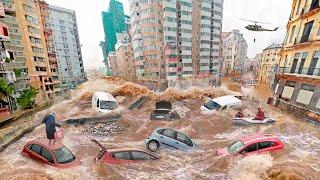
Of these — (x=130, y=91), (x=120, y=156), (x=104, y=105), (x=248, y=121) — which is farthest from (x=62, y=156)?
(x=130, y=91)

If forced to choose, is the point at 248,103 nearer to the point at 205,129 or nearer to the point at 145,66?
the point at 205,129

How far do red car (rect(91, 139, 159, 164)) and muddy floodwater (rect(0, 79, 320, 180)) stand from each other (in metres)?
0.26

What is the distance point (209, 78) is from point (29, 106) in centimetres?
5607

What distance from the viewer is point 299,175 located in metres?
8.23

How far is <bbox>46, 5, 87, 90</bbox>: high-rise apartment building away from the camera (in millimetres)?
74256

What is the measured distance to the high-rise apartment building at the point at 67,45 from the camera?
244 feet

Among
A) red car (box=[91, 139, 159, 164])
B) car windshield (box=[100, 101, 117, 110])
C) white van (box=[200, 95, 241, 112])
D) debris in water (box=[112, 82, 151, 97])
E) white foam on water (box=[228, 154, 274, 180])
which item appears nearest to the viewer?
white foam on water (box=[228, 154, 274, 180])

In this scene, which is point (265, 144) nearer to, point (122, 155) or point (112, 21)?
point (122, 155)

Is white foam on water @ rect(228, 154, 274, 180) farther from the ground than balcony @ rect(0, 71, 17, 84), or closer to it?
closer to it

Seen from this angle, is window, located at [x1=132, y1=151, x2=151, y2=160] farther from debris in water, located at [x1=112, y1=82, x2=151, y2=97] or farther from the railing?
debris in water, located at [x1=112, y1=82, x2=151, y2=97]

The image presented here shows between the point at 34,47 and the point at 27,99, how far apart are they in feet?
42.4

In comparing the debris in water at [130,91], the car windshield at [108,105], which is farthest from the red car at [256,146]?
the debris in water at [130,91]

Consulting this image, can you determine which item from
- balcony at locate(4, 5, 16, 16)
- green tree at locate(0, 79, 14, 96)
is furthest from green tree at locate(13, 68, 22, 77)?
balcony at locate(4, 5, 16, 16)

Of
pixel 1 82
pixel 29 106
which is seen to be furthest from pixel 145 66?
pixel 1 82
